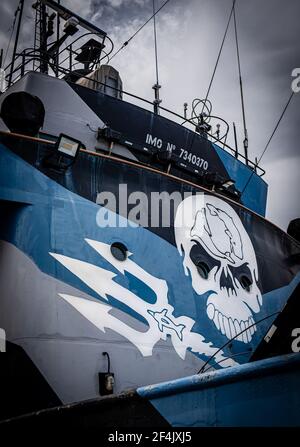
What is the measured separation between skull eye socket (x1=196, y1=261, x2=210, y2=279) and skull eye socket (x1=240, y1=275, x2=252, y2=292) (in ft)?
3.10

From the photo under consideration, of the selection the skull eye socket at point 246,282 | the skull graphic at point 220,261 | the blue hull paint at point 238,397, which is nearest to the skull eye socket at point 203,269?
the skull graphic at point 220,261

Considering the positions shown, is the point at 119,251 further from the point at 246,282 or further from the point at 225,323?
the point at 246,282

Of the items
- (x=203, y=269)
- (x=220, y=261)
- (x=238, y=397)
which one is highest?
(x=220, y=261)

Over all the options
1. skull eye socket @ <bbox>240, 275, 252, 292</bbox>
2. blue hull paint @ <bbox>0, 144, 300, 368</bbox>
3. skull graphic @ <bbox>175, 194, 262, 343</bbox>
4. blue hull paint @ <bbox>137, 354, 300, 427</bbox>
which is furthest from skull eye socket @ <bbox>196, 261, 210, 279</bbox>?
blue hull paint @ <bbox>137, 354, 300, 427</bbox>

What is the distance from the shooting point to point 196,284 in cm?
739

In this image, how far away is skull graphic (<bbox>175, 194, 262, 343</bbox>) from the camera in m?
7.50

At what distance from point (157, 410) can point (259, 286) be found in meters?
5.70

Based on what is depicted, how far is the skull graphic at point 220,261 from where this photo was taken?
7496 mm

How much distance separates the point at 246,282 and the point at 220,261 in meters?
0.80

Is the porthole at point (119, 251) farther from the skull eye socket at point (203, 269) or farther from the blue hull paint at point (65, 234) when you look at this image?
the skull eye socket at point (203, 269)

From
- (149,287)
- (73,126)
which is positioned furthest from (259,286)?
(73,126)

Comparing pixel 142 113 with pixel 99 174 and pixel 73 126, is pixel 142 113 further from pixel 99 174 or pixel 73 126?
pixel 99 174

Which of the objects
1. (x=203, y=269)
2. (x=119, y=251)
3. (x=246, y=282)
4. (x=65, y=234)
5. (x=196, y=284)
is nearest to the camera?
(x=65, y=234)

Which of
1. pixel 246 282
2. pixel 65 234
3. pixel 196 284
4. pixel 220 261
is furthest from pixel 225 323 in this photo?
pixel 65 234
